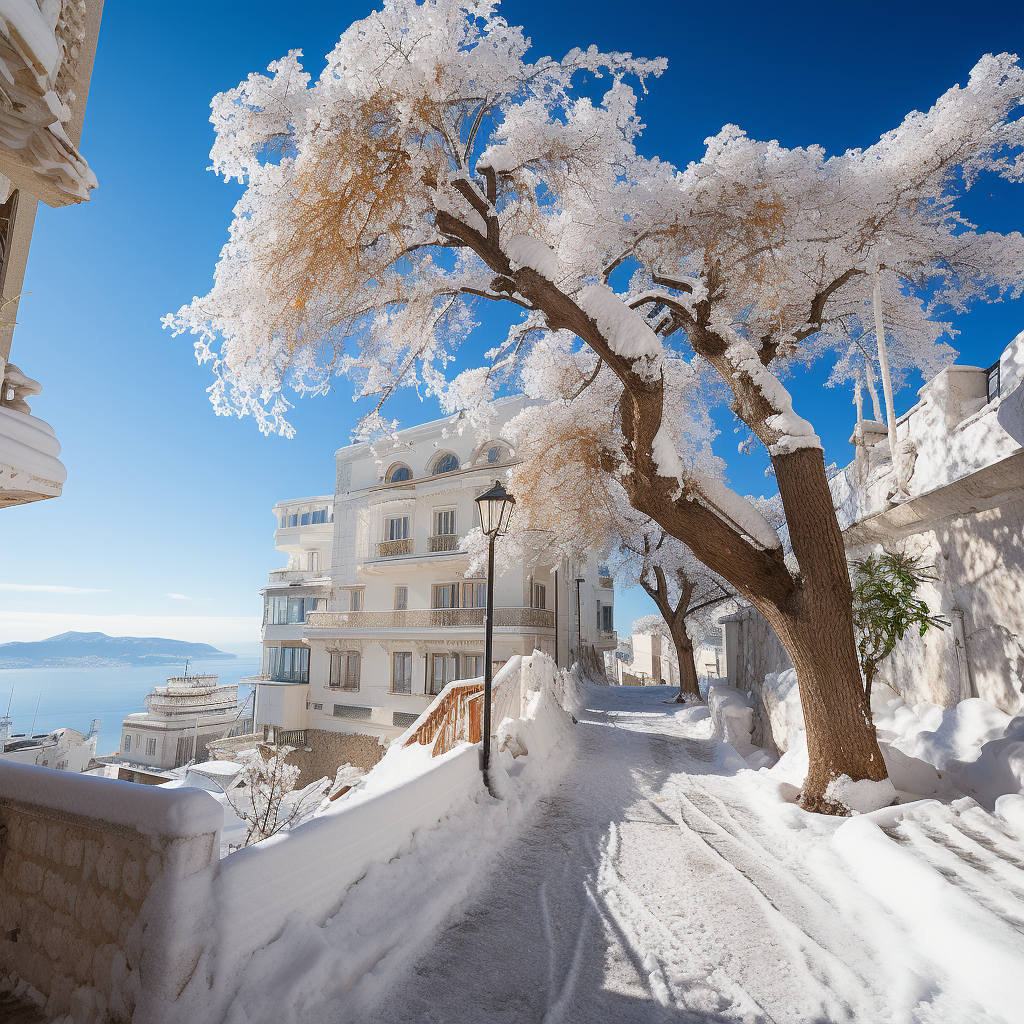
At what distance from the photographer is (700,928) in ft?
11.0

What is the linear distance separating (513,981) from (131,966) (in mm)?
1771

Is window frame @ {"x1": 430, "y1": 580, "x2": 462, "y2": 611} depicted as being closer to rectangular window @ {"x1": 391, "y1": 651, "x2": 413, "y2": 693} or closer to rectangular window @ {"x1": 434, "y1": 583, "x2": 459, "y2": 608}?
rectangular window @ {"x1": 434, "y1": 583, "x2": 459, "y2": 608}

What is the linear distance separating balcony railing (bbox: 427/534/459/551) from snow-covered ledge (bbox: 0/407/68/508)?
15.9 meters

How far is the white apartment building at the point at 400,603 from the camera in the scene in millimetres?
19062

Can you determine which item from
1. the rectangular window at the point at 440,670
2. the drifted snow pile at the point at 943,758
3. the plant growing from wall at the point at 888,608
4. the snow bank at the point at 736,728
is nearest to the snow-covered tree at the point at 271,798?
the rectangular window at the point at 440,670

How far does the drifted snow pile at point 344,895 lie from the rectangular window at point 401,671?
51.3ft

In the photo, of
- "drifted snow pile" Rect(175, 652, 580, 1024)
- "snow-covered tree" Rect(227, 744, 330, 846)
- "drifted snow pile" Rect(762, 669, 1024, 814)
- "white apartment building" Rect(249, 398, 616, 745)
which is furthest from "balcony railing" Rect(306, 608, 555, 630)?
"drifted snow pile" Rect(175, 652, 580, 1024)

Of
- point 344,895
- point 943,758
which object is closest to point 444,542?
point 943,758

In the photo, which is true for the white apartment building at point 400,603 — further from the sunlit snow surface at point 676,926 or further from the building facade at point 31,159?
the building facade at point 31,159

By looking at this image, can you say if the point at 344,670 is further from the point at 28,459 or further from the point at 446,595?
the point at 28,459

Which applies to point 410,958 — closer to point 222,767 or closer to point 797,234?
point 797,234

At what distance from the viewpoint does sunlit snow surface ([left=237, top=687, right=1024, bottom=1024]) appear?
2.55m

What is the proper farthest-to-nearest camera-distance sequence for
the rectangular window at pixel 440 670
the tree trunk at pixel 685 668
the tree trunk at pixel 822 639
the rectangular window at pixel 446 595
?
the rectangular window at pixel 446 595, the rectangular window at pixel 440 670, the tree trunk at pixel 685 668, the tree trunk at pixel 822 639

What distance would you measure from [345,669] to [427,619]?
470 cm
